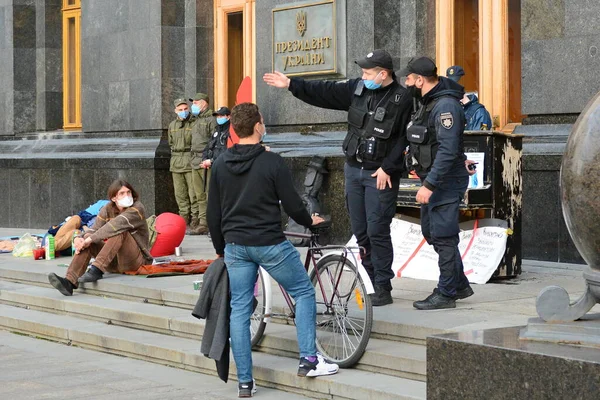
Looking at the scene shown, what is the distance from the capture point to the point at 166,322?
9.26 metres

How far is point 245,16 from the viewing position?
16.3 metres

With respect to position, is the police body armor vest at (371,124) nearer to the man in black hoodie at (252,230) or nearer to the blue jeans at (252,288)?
the man in black hoodie at (252,230)

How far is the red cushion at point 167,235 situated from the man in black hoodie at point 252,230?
17.6 ft

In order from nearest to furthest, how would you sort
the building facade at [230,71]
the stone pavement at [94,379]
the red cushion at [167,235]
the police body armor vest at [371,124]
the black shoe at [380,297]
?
1. the stone pavement at [94,379]
2. the police body armor vest at [371,124]
3. the black shoe at [380,297]
4. the building facade at [230,71]
5. the red cushion at [167,235]

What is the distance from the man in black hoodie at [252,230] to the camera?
281 inches

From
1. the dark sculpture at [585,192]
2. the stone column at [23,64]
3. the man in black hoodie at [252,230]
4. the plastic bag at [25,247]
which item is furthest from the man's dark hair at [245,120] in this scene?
the stone column at [23,64]

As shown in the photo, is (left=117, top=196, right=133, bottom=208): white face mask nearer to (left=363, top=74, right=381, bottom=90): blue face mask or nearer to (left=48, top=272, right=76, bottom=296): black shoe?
(left=48, top=272, right=76, bottom=296): black shoe

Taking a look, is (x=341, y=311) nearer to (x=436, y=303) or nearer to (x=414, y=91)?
(x=436, y=303)

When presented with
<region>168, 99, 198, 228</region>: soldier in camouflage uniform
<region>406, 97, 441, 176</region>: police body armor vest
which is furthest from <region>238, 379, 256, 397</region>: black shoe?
<region>168, 99, 198, 228</region>: soldier in camouflage uniform

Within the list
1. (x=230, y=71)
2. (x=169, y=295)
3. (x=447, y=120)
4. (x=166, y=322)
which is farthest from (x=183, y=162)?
(x=447, y=120)

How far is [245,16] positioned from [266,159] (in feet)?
30.9

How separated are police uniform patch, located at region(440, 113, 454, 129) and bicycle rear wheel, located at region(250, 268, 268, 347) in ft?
5.43

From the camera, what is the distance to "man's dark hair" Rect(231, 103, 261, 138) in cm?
718

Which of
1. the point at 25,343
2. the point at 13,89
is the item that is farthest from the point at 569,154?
the point at 13,89
